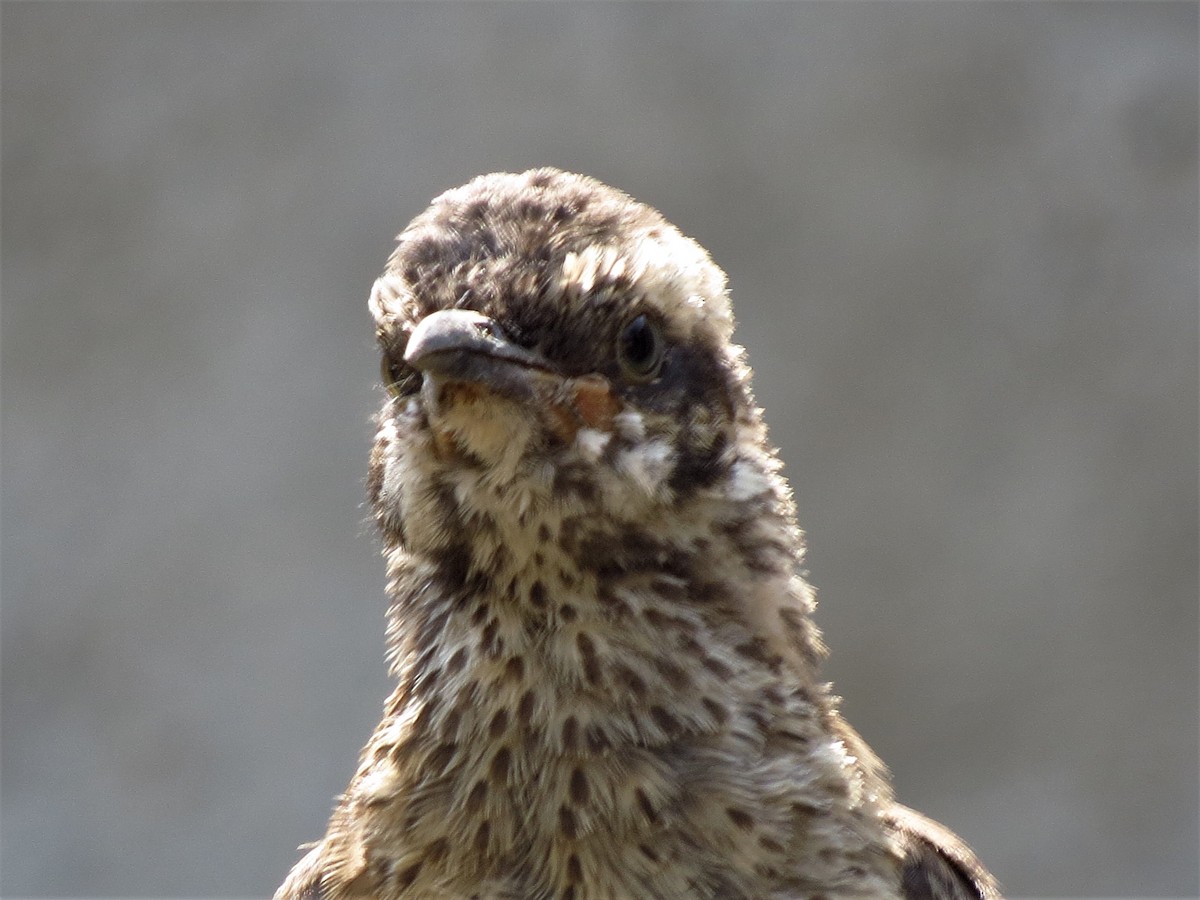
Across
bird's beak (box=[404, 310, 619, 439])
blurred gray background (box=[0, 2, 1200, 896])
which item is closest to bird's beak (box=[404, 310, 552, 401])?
bird's beak (box=[404, 310, 619, 439])

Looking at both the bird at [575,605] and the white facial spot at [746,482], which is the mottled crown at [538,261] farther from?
the white facial spot at [746,482]

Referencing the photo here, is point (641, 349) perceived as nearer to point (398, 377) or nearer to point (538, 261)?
point (538, 261)

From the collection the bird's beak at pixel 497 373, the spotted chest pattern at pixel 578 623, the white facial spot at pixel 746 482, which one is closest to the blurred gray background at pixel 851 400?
the white facial spot at pixel 746 482

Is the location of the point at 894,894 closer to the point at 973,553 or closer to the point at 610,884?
the point at 610,884

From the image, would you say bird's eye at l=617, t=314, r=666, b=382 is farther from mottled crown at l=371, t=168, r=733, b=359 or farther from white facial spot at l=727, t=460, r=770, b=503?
white facial spot at l=727, t=460, r=770, b=503

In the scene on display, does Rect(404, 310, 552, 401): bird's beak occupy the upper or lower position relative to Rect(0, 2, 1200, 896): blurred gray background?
lower

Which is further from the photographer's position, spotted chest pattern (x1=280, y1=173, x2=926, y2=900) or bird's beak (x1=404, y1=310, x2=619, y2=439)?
spotted chest pattern (x1=280, y1=173, x2=926, y2=900)

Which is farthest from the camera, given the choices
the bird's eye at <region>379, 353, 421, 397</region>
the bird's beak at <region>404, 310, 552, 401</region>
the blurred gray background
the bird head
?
the blurred gray background
